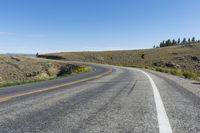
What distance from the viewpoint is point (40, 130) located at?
11.8 feet

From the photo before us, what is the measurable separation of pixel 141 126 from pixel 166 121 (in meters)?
0.64

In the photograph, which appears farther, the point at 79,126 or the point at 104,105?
the point at 104,105

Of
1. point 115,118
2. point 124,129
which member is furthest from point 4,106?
point 124,129

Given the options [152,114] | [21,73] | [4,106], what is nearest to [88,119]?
[152,114]

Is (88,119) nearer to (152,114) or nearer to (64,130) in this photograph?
(64,130)

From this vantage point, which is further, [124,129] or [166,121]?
[166,121]

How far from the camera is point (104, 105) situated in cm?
571

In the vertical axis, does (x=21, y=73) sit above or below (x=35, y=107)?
below

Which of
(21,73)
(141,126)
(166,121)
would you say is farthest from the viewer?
(21,73)

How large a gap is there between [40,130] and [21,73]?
37103 mm

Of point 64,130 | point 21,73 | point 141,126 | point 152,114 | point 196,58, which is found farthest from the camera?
point 196,58

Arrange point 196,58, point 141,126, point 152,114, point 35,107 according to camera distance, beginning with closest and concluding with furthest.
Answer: point 141,126
point 152,114
point 35,107
point 196,58

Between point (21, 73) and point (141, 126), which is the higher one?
point (141, 126)

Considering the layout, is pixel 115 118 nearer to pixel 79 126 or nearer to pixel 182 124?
pixel 79 126
